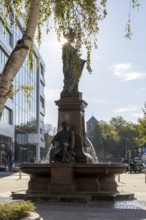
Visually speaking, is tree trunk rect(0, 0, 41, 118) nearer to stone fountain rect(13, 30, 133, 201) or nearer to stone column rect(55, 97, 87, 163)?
stone fountain rect(13, 30, 133, 201)

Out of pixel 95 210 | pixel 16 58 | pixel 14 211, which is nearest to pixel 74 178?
pixel 95 210

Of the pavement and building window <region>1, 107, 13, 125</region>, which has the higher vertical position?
building window <region>1, 107, 13, 125</region>

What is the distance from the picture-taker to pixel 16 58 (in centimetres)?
753

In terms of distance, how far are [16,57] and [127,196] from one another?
943cm

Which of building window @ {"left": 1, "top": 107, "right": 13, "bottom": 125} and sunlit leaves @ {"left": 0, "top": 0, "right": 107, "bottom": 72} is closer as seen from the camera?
sunlit leaves @ {"left": 0, "top": 0, "right": 107, "bottom": 72}

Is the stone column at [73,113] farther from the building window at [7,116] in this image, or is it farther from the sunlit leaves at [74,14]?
the building window at [7,116]

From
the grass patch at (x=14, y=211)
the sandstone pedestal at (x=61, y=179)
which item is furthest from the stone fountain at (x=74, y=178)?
the grass patch at (x=14, y=211)

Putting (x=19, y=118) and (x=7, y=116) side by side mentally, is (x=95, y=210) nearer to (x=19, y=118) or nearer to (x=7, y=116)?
(x=7, y=116)

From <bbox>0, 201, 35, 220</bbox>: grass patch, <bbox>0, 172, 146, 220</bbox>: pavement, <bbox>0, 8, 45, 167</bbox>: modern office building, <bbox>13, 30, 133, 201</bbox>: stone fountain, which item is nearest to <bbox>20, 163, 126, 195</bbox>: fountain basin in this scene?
<bbox>13, 30, 133, 201</bbox>: stone fountain

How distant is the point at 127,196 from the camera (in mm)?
15836

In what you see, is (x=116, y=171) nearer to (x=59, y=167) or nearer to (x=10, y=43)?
(x=59, y=167)

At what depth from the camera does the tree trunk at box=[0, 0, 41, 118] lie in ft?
24.0

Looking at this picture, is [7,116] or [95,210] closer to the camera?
[95,210]

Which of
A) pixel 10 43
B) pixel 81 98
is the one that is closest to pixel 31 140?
pixel 10 43
